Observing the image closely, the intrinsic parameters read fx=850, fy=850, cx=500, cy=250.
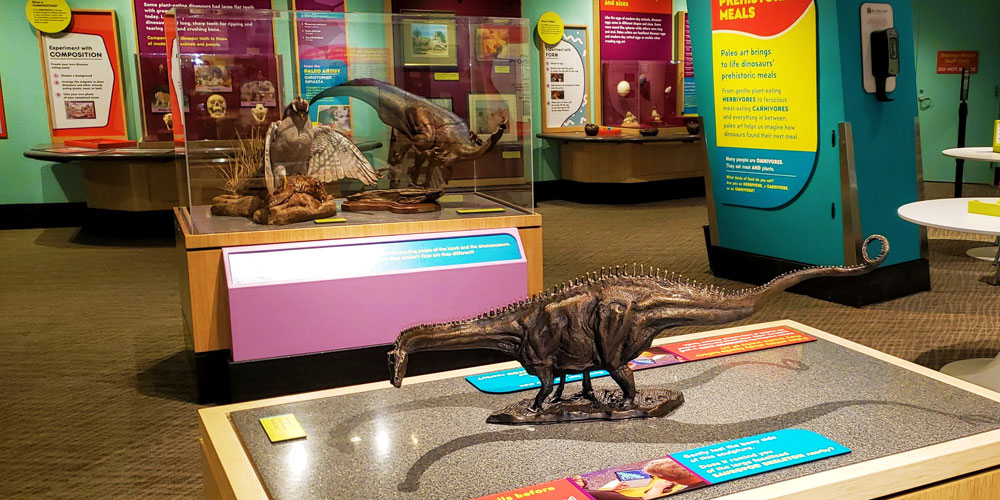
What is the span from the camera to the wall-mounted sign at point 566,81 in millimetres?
9688

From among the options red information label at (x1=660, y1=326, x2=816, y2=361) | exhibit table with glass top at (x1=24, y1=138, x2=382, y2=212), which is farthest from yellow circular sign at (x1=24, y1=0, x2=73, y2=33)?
red information label at (x1=660, y1=326, x2=816, y2=361)

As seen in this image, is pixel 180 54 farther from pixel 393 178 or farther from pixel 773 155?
pixel 773 155

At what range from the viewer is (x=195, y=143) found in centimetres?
367

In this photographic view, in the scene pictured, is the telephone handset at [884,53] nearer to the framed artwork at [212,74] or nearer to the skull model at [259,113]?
the skull model at [259,113]

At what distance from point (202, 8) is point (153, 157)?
13.6ft

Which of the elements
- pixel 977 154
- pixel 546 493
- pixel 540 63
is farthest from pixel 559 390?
pixel 540 63

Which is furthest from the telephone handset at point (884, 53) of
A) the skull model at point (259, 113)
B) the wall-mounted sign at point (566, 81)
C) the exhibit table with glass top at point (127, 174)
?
the exhibit table with glass top at point (127, 174)

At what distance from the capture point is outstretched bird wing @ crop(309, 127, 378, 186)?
3.92 meters

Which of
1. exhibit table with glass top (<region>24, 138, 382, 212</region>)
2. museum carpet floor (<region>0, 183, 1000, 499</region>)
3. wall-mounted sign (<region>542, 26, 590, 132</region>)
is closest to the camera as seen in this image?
museum carpet floor (<region>0, 183, 1000, 499</region>)

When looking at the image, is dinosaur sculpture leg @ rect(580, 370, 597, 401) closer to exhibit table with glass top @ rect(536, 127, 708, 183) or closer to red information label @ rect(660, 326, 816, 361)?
red information label @ rect(660, 326, 816, 361)

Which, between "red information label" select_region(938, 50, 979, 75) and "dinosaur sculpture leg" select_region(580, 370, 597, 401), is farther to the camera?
"red information label" select_region(938, 50, 979, 75)

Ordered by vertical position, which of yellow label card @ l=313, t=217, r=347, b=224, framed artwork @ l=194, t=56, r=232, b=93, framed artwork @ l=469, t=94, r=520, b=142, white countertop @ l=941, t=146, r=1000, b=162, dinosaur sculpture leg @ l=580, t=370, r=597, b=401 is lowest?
dinosaur sculpture leg @ l=580, t=370, r=597, b=401

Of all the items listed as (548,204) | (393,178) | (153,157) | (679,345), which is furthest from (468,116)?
(548,204)

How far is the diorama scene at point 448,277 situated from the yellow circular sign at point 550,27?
1690 millimetres
